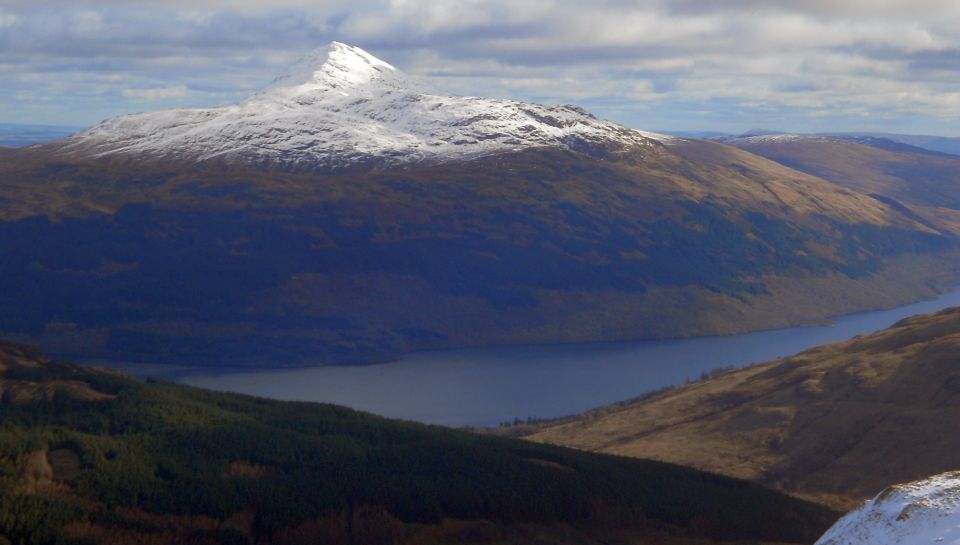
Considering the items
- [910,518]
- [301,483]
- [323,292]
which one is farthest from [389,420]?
[323,292]

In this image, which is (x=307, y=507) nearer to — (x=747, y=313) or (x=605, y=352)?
(x=605, y=352)

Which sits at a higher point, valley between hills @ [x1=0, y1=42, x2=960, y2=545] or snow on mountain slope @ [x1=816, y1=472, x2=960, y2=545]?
snow on mountain slope @ [x1=816, y1=472, x2=960, y2=545]

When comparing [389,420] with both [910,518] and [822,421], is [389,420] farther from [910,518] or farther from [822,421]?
[910,518]

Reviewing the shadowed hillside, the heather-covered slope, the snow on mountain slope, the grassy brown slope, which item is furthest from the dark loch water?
the snow on mountain slope

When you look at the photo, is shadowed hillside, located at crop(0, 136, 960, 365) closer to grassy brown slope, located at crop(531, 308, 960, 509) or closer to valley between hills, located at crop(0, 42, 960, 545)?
valley between hills, located at crop(0, 42, 960, 545)

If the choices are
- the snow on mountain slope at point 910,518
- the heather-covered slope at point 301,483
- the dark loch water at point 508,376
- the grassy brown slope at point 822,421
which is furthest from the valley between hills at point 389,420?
the snow on mountain slope at point 910,518

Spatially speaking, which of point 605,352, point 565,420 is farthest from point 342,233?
point 565,420
